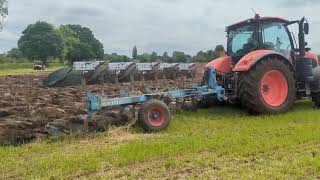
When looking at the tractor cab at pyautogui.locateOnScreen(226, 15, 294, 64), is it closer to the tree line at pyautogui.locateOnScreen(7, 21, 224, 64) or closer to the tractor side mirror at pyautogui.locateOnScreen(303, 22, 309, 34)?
the tractor side mirror at pyautogui.locateOnScreen(303, 22, 309, 34)

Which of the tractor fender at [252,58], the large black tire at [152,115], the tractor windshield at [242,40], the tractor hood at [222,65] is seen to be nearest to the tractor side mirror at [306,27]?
the tractor fender at [252,58]

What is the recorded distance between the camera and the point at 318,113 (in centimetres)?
981

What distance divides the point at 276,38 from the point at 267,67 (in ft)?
3.61

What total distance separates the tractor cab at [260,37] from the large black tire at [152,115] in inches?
121

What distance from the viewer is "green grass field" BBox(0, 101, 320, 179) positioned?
542 cm

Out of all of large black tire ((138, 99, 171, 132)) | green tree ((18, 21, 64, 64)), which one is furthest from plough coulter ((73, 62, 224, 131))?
green tree ((18, 21, 64, 64))

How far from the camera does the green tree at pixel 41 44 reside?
7450cm

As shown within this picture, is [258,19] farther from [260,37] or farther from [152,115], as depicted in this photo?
[152,115]

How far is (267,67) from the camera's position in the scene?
9.91m

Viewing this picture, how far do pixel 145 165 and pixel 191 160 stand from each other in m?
0.58

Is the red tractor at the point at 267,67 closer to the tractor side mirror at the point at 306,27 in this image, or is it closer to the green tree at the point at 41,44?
the tractor side mirror at the point at 306,27

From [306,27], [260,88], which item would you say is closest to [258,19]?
[306,27]

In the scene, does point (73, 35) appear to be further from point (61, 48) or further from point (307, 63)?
point (307, 63)

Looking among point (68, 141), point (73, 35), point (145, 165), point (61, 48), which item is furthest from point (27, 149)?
point (73, 35)
